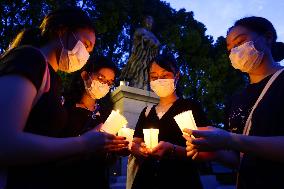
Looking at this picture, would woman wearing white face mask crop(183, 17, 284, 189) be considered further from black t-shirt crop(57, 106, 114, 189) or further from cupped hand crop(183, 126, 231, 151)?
black t-shirt crop(57, 106, 114, 189)

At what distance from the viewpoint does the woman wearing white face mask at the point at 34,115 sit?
141 cm

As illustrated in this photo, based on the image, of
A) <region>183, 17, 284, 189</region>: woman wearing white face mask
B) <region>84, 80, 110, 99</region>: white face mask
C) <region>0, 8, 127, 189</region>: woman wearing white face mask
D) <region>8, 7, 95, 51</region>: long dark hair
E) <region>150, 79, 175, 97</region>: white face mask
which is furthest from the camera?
<region>84, 80, 110, 99</region>: white face mask

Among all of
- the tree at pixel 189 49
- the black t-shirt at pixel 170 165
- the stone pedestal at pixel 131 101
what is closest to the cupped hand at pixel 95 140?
the black t-shirt at pixel 170 165

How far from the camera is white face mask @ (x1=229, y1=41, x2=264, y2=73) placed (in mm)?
2668

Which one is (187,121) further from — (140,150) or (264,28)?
(264,28)

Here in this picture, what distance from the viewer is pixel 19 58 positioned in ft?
5.07

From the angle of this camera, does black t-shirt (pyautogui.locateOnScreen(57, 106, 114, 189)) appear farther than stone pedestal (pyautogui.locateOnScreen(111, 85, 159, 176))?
No

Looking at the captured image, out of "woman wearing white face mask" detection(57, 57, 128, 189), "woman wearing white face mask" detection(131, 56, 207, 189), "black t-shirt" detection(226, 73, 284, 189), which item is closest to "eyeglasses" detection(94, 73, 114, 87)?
"woman wearing white face mask" detection(57, 57, 128, 189)

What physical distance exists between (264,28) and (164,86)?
1291mm

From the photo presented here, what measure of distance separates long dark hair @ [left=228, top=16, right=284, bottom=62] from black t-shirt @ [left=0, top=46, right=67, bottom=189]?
1.92 m

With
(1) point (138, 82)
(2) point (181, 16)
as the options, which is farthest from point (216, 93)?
(1) point (138, 82)

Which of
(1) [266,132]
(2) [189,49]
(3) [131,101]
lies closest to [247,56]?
(1) [266,132]

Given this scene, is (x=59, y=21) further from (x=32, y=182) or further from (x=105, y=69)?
(x=105, y=69)

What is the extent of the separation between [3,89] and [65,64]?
2.83ft
